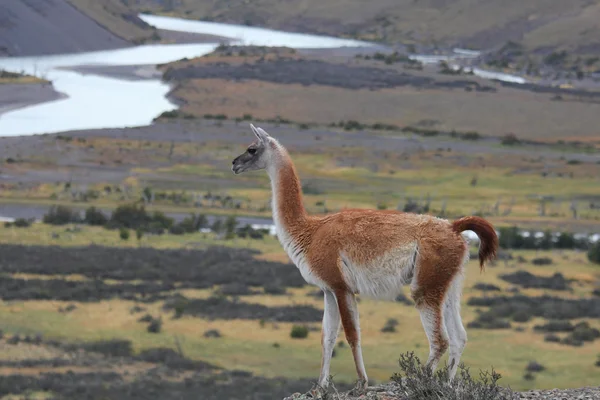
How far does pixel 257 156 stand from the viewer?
9898 millimetres

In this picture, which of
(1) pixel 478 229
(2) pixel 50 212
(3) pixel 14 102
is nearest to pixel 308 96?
(3) pixel 14 102

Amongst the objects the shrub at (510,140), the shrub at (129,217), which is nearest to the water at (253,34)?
the shrub at (510,140)

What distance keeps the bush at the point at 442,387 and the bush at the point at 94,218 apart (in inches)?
1414

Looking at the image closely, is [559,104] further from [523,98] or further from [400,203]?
[400,203]

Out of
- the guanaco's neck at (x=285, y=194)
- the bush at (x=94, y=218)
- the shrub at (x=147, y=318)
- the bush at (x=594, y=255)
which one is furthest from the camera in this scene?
the bush at (x=94, y=218)

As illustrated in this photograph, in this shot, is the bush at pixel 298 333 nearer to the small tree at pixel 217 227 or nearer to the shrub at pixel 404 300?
the shrub at pixel 404 300

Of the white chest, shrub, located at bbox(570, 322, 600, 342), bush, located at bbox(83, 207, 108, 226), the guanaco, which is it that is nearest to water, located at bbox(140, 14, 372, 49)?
bush, located at bbox(83, 207, 108, 226)

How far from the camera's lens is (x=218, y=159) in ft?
193

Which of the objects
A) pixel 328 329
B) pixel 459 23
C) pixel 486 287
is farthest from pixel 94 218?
pixel 459 23

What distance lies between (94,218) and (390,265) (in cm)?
3578

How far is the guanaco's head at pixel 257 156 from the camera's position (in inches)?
388

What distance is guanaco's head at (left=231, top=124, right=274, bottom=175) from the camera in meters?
9.86

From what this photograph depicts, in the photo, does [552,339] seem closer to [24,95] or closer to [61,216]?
[61,216]

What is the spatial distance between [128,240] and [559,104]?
45124mm
